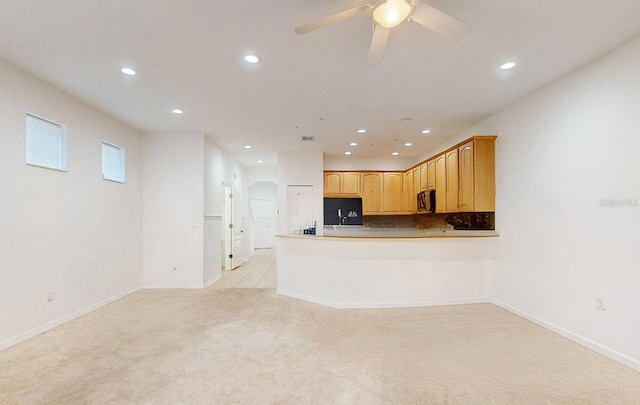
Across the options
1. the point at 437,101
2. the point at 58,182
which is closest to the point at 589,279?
the point at 437,101

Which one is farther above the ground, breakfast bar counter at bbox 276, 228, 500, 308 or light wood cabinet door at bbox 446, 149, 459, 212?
light wood cabinet door at bbox 446, 149, 459, 212

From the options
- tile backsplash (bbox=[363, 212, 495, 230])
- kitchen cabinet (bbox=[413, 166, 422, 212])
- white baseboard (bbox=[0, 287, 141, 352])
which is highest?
kitchen cabinet (bbox=[413, 166, 422, 212])

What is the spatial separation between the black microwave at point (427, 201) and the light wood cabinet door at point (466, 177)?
122 cm

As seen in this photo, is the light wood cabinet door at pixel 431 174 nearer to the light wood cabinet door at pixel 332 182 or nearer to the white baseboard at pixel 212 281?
the light wood cabinet door at pixel 332 182

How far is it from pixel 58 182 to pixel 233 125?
243cm

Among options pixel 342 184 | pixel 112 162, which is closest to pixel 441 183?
pixel 342 184

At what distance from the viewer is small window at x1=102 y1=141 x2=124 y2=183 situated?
4633 millimetres

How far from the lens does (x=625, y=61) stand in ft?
8.91

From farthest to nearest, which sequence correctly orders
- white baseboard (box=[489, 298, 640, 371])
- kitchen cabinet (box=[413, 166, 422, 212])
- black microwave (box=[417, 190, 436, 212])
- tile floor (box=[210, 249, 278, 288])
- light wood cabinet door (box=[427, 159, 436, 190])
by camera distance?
kitchen cabinet (box=[413, 166, 422, 212]), black microwave (box=[417, 190, 436, 212]), light wood cabinet door (box=[427, 159, 436, 190]), tile floor (box=[210, 249, 278, 288]), white baseboard (box=[489, 298, 640, 371])

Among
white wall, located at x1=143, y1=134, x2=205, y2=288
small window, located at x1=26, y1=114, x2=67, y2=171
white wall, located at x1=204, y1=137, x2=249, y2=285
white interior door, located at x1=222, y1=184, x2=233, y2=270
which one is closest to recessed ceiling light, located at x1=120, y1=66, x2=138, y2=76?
small window, located at x1=26, y1=114, x2=67, y2=171

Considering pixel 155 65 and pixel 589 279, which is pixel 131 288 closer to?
pixel 155 65

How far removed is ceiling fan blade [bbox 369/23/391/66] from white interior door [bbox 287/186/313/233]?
4.82 m

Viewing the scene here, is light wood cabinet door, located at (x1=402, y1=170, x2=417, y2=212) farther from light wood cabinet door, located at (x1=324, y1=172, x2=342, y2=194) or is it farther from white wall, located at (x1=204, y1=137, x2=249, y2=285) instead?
white wall, located at (x1=204, y1=137, x2=249, y2=285)

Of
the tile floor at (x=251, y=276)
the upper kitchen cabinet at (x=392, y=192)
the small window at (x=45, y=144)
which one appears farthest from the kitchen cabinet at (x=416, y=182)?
the small window at (x=45, y=144)
